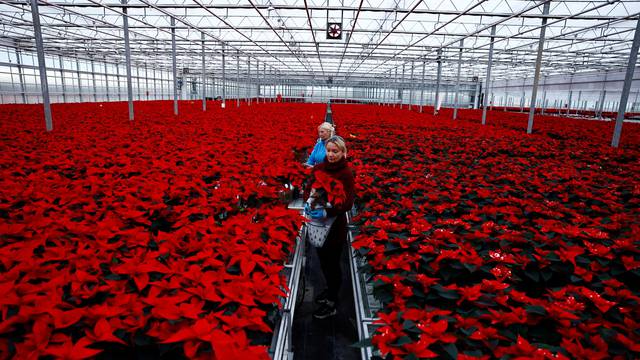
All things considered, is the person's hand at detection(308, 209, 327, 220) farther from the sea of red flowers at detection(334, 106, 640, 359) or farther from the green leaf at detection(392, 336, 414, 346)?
the green leaf at detection(392, 336, 414, 346)

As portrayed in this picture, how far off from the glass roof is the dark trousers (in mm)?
7536

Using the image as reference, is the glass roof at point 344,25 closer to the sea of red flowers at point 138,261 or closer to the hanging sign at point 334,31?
the hanging sign at point 334,31

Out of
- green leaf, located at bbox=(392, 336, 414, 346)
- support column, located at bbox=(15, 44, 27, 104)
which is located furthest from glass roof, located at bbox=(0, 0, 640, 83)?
green leaf, located at bbox=(392, 336, 414, 346)

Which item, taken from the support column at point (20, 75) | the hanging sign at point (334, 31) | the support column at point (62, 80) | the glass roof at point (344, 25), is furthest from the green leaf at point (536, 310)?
the support column at point (62, 80)

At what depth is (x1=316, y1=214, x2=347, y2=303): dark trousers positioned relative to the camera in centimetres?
320

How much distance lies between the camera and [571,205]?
142 inches

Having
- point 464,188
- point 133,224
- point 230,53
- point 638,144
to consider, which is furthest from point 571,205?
point 230,53

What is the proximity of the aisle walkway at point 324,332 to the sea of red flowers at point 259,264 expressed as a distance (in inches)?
40.6

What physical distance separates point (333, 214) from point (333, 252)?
43 centimetres

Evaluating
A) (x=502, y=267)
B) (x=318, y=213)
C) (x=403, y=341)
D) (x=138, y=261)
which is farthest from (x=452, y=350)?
(x=318, y=213)

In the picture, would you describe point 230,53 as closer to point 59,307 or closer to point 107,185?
point 107,185

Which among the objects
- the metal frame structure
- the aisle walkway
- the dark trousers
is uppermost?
the metal frame structure

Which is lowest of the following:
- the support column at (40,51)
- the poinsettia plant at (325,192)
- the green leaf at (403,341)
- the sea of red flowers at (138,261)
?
the green leaf at (403,341)

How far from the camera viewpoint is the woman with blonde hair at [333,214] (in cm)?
299
